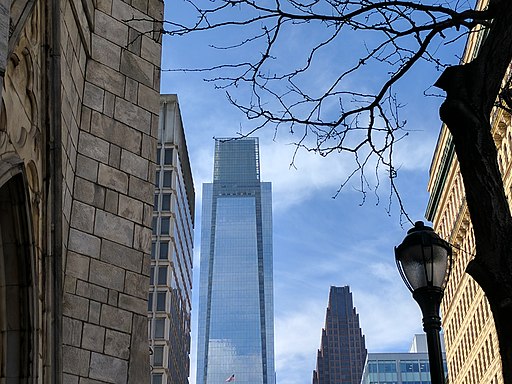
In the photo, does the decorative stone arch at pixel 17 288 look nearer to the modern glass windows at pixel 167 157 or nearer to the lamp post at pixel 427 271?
the lamp post at pixel 427 271

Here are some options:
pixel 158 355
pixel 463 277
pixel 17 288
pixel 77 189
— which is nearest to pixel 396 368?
pixel 158 355

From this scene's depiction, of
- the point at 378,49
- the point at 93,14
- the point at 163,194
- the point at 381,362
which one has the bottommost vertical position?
the point at 378,49

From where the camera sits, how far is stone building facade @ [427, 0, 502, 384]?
57781mm

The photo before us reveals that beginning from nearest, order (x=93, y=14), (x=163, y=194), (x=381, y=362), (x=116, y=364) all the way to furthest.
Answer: (x=116, y=364) → (x=93, y=14) → (x=163, y=194) → (x=381, y=362)

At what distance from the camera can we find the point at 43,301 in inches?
432

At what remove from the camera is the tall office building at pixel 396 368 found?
460 ft

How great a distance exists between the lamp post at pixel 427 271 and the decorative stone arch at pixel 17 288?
474 centimetres

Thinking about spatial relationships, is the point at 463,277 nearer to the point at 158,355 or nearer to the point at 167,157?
the point at 158,355

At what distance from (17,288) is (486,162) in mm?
6551

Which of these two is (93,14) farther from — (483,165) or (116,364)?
(483,165)

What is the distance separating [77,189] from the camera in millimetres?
12922

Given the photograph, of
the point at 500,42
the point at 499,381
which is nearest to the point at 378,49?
the point at 500,42

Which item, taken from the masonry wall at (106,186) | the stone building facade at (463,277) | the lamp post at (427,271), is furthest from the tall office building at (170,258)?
the lamp post at (427,271)

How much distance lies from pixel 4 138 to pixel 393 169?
4.52 metres
